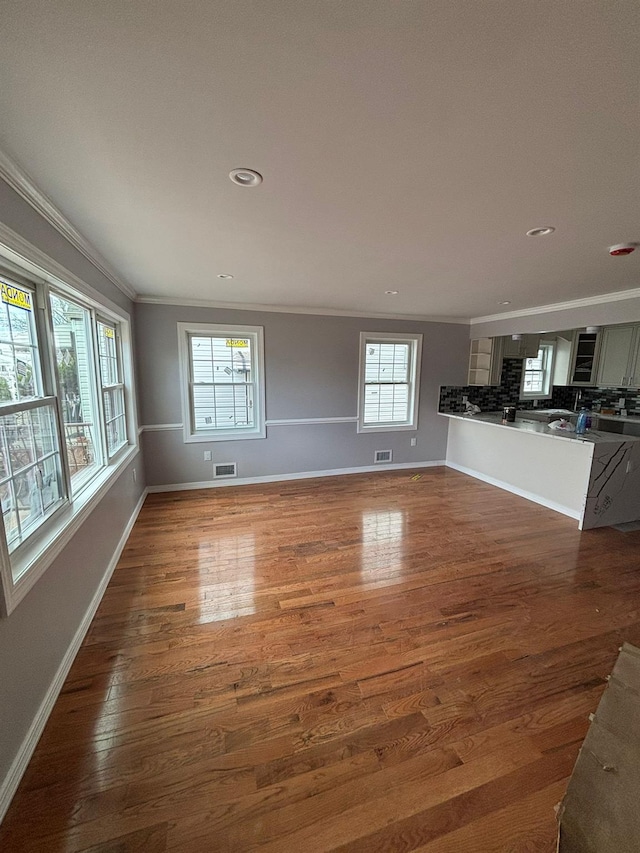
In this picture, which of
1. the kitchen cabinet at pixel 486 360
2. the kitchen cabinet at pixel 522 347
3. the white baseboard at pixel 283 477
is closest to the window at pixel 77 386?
the white baseboard at pixel 283 477

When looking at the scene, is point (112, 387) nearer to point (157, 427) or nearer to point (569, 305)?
point (157, 427)

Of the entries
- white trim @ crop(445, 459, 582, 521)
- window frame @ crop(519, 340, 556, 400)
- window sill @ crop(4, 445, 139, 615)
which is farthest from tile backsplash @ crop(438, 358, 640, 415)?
window sill @ crop(4, 445, 139, 615)

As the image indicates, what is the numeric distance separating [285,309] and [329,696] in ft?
13.4

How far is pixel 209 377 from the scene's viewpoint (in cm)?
441

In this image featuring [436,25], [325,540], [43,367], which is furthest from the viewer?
[325,540]

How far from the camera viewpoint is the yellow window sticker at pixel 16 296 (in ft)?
5.01

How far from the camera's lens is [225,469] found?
4582 mm

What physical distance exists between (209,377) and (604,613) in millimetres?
4400

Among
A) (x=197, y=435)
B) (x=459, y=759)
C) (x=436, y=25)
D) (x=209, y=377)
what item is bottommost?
(x=459, y=759)

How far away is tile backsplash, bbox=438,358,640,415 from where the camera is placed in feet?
18.1

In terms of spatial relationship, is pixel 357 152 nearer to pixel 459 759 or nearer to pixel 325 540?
pixel 459 759

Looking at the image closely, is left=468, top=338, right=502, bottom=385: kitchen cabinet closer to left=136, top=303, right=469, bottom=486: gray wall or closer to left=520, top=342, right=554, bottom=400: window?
left=136, top=303, right=469, bottom=486: gray wall

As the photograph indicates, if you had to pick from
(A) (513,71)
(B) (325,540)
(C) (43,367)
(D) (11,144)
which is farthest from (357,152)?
(B) (325,540)

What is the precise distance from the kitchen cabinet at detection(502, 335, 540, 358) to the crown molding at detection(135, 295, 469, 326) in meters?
0.70
